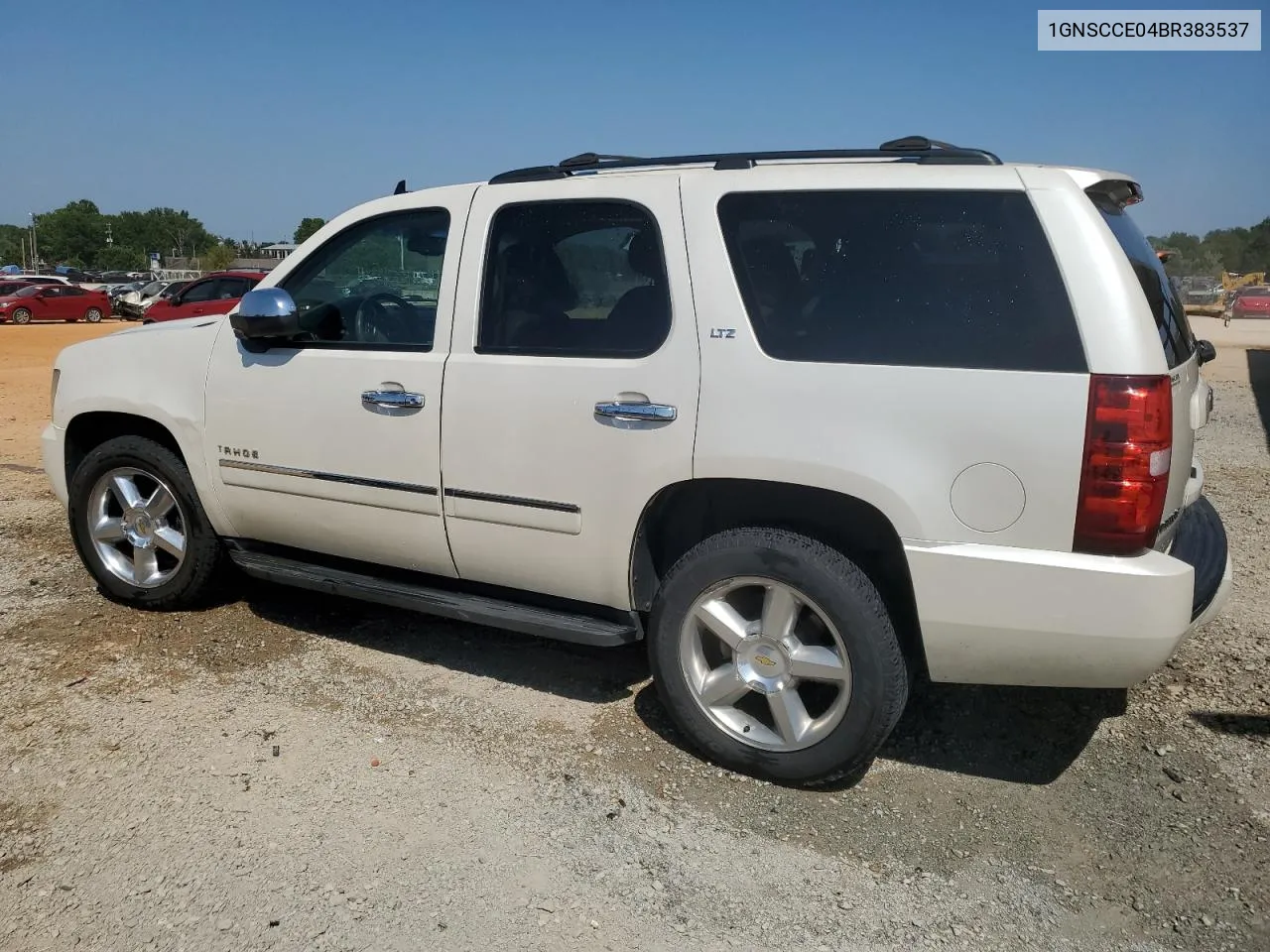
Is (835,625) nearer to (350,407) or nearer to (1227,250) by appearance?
(350,407)

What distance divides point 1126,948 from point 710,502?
173 centimetres

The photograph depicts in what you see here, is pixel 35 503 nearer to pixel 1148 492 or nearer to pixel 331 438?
pixel 331 438

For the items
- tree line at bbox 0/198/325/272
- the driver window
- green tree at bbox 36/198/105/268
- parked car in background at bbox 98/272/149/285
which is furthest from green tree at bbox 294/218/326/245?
green tree at bbox 36/198/105/268

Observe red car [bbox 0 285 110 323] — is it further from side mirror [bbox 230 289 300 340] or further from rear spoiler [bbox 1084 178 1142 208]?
rear spoiler [bbox 1084 178 1142 208]

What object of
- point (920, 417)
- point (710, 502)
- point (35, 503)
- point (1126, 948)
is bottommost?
point (1126, 948)

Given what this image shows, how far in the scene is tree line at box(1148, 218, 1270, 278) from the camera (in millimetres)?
77188

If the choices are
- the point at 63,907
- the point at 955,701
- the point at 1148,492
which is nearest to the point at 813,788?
the point at 955,701

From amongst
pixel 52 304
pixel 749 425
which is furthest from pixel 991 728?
pixel 52 304

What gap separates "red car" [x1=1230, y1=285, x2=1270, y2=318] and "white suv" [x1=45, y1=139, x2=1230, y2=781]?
37.0 meters

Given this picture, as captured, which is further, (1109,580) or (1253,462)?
(1253,462)

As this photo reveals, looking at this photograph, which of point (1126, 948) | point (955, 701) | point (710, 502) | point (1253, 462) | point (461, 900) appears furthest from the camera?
point (1253, 462)

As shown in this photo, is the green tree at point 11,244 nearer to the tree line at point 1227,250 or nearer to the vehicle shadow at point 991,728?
the tree line at point 1227,250

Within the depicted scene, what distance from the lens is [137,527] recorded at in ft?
15.4

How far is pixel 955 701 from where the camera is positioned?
13.0 feet
